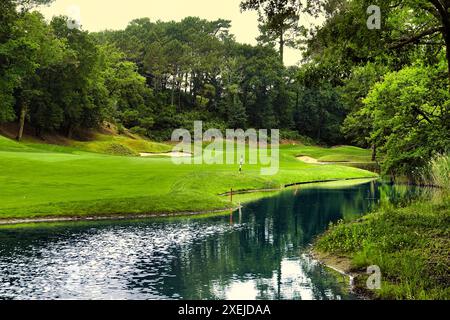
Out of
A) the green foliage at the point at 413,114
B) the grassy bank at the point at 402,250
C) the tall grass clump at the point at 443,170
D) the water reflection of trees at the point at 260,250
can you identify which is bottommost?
the water reflection of trees at the point at 260,250

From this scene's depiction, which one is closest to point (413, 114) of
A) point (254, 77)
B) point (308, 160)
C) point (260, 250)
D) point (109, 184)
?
point (260, 250)

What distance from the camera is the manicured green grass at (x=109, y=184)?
31.9 m

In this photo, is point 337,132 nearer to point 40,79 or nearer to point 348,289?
point 40,79

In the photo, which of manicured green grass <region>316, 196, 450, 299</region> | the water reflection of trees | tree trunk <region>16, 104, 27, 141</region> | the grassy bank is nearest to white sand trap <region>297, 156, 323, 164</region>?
the water reflection of trees

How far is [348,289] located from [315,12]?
10.1m

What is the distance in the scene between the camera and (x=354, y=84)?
308ft

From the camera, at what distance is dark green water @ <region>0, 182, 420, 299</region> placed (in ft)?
54.9

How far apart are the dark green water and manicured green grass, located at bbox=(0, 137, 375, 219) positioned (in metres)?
2.83

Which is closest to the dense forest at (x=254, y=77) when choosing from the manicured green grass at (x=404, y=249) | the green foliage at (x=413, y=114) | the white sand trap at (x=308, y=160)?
the green foliage at (x=413, y=114)

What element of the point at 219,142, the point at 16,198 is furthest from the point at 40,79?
the point at 16,198

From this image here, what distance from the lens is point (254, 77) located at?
395 ft

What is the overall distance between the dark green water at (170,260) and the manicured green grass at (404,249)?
151 centimetres

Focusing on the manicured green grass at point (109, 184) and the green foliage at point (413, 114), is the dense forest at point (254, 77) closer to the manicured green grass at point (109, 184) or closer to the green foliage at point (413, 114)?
the green foliage at point (413, 114)

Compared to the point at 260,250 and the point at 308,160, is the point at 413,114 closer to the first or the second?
the point at 260,250
